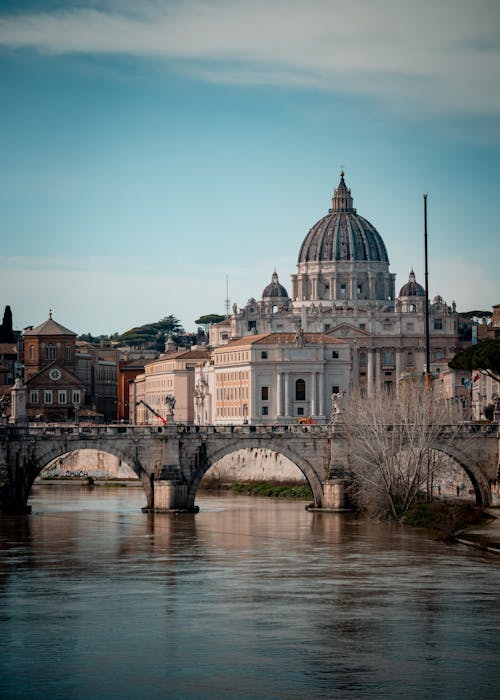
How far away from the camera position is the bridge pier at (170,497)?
77750mm

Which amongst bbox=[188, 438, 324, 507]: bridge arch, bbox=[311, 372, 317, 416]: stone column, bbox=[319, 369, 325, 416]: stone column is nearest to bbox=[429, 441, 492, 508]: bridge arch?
bbox=[188, 438, 324, 507]: bridge arch

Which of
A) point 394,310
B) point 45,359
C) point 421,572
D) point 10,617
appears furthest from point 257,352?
point 10,617

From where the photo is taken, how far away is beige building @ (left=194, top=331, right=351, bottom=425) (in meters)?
150

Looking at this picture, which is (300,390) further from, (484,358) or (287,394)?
(484,358)

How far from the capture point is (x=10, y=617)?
47.8m

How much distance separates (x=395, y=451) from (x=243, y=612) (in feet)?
95.9

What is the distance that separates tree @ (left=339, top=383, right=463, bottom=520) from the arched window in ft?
229

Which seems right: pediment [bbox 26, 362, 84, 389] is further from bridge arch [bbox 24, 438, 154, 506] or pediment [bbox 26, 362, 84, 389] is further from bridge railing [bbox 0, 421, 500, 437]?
bridge arch [bbox 24, 438, 154, 506]

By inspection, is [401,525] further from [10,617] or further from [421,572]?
[10,617]

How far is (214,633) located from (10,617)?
6.13 meters

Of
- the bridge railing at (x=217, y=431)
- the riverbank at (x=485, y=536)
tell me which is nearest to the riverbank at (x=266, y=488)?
the bridge railing at (x=217, y=431)

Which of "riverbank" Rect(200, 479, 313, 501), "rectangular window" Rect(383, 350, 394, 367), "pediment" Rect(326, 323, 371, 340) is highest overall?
"pediment" Rect(326, 323, 371, 340)

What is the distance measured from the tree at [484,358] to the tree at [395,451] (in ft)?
28.7

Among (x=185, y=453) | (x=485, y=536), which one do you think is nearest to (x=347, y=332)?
(x=185, y=453)
